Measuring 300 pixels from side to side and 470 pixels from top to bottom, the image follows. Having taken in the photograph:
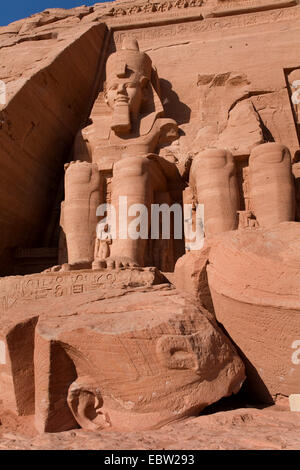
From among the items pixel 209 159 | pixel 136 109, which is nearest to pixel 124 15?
pixel 136 109

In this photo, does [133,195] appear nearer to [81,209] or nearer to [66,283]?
[81,209]

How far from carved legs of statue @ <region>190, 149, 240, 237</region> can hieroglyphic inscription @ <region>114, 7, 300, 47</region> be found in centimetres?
395

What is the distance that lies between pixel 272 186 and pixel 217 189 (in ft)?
1.66

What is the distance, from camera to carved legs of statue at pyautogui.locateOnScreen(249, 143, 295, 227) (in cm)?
347

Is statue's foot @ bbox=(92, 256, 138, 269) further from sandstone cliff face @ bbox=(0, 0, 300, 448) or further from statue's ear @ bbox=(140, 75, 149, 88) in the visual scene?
statue's ear @ bbox=(140, 75, 149, 88)

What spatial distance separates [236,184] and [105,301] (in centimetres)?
211

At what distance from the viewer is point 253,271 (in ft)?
6.48

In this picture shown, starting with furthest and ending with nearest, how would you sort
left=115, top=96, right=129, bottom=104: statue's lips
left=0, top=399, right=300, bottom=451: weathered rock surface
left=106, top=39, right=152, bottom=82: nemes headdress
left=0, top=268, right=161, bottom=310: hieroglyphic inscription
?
left=106, top=39, right=152, bottom=82: nemes headdress < left=115, top=96, right=129, bottom=104: statue's lips < left=0, top=268, right=161, bottom=310: hieroglyphic inscription < left=0, top=399, right=300, bottom=451: weathered rock surface

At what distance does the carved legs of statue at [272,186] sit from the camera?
3.47 meters

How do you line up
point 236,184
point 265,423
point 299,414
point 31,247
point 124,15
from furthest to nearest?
point 124,15
point 31,247
point 236,184
point 299,414
point 265,423

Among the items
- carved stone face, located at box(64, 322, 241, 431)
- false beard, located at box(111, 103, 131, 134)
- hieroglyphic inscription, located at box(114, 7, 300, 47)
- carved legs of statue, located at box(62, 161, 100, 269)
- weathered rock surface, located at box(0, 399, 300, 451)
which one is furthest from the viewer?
hieroglyphic inscription, located at box(114, 7, 300, 47)

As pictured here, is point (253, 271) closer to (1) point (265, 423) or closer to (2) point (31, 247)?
(1) point (265, 423)

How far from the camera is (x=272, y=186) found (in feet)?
11.6

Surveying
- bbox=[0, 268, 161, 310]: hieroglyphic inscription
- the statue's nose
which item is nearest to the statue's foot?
bbox=[0, 268, 161, 310]: hieroglyphic inscription
